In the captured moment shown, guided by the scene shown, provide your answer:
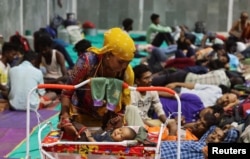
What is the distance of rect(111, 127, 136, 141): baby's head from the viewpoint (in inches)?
134

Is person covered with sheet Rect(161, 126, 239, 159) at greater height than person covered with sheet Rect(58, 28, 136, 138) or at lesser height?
lesser

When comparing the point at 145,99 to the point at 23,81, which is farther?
the point at 23,81

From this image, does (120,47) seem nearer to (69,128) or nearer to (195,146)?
(69,128)

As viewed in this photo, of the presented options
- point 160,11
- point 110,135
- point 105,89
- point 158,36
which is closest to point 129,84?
point 105,89

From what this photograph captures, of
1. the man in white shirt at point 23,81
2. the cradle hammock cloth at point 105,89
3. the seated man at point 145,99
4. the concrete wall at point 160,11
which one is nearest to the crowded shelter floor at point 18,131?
the man in white shirt at point 23,81

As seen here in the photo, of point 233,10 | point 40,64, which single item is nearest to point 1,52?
point 40,64

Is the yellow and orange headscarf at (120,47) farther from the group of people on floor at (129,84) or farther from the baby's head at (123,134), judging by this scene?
the baby's head at (123,134)

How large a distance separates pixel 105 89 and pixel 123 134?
0.99 feet

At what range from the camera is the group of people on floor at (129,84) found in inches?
143

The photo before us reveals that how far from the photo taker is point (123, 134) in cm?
344

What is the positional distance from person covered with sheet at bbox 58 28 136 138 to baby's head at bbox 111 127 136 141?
0.21m

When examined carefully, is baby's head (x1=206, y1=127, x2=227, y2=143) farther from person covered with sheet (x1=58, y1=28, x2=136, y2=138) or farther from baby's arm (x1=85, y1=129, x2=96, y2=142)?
baby's arm (x1=85, y1=129, x2=96, y2=142)

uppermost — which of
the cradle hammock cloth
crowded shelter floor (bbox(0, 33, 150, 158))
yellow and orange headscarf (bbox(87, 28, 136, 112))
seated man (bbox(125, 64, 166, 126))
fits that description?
yellow and orange headscarf (bbox(87, 28, 136, 112))

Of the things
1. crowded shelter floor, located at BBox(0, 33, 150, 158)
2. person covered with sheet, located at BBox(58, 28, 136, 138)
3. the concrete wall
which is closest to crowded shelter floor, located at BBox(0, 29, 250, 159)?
crowded shelter floor, located at BBox(0, 33, 150, 158)
